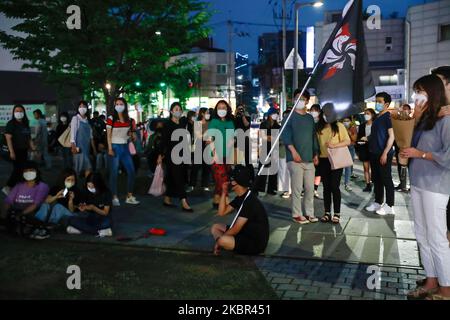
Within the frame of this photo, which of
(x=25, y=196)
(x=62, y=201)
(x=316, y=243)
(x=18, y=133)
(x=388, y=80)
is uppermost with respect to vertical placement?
(x=388, y=80)

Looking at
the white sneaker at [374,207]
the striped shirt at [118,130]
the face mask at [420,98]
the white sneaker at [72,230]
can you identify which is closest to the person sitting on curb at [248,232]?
the face mask at [420,98]

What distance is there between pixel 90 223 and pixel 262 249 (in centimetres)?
268

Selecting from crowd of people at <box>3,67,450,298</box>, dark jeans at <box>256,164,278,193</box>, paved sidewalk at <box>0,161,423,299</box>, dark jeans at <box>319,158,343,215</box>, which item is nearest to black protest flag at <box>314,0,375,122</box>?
crowd of people at <box>3,67,450,298</box>

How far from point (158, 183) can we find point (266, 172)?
2231 millimetres

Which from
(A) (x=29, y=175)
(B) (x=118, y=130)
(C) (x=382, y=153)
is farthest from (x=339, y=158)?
(A) (x=29, y=175)

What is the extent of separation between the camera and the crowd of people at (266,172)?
4.50 meters

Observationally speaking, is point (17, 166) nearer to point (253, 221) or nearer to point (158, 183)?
point (158, 183)

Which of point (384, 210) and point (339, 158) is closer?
point (339, 158)

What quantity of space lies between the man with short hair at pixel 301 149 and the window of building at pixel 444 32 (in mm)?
25163

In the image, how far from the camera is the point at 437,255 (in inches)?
177

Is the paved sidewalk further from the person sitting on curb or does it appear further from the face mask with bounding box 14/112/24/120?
the face mask with bounding box 14/112/24/120

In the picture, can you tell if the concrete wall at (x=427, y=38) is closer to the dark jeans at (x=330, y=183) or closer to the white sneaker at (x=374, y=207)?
the white sneaker at (x=374, y=207)

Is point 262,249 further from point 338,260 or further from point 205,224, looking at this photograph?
point 205,224

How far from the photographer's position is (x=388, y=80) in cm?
3597
